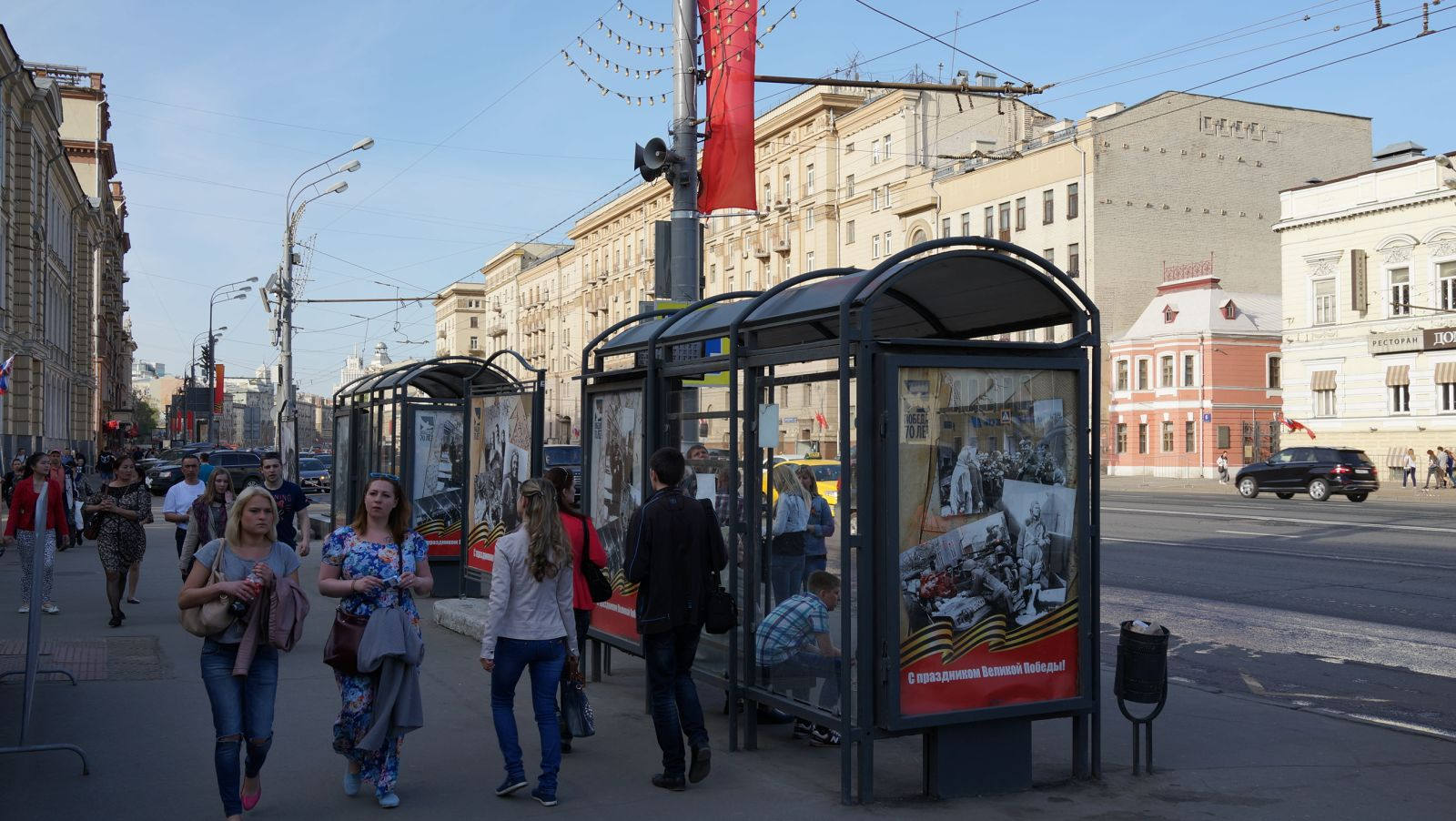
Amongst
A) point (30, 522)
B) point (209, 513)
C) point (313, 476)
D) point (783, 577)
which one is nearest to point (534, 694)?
point (783, 577)

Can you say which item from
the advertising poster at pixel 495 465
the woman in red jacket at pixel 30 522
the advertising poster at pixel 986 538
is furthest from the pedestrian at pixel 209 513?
the advertising poster at pixel 986 538

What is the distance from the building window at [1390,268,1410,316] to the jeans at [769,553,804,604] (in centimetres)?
4562

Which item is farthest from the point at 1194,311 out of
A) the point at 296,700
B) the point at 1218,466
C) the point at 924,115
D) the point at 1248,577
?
the point at 296,700

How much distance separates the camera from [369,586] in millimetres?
6219

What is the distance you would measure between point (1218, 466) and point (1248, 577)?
40601 millimetres

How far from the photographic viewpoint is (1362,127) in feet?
216

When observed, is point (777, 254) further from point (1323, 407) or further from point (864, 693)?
point (864, 693)

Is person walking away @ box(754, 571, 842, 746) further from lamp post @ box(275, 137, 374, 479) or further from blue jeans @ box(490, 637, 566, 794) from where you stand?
lamp post @ box(275, 137, 374, 479)

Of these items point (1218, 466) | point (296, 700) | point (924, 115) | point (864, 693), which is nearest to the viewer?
point (864, 693)

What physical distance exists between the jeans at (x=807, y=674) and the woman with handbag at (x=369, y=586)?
2144 millimetres

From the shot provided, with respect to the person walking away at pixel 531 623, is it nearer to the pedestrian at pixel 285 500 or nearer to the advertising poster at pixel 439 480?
the pedestrian at pixel 285 500

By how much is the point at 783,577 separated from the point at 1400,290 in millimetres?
46714

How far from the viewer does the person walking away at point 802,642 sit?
7.32m

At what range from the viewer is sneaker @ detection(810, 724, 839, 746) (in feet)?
25.7
